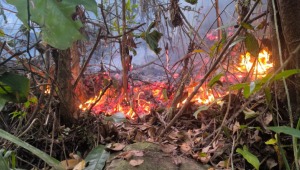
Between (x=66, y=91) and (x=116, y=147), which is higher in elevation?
(x=66, y=91)

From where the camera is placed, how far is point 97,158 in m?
0.99

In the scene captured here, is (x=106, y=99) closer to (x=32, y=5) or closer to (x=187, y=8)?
(x=187, y=8)

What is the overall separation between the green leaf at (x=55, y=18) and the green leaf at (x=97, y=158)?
552 mm

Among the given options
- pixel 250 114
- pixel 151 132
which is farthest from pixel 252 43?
pixel 151 132

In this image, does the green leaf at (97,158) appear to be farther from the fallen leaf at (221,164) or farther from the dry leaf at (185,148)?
the fallen leaf at (221,164)

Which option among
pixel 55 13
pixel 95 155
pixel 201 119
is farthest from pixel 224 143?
pixel 55 13

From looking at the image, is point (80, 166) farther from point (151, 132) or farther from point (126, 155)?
point (151, 132)

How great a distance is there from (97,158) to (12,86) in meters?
0.42

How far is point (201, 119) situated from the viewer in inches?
49.9


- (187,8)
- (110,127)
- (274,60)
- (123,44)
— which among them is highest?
(187,8)

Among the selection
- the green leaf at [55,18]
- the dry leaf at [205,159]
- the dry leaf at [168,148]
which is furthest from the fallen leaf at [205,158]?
the green leaf at [55,18]

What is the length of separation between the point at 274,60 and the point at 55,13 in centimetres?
82

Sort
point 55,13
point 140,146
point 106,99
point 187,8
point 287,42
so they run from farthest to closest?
point 106,99 → point 187,8 → point 140,146 → point 287,42 → point 55,13

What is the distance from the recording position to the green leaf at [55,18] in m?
0.50
